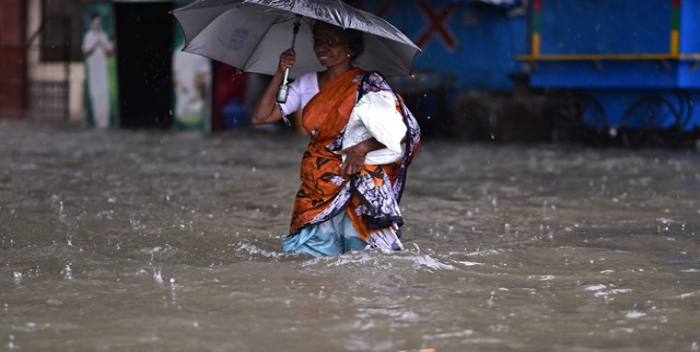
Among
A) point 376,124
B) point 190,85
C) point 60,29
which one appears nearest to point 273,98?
point 376,124

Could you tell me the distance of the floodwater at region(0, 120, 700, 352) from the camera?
439cm

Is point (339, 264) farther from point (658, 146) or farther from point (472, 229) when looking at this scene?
point (658, 146)

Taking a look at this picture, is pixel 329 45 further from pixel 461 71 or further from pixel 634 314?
pixel 461 71

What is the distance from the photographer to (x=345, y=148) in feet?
17.3

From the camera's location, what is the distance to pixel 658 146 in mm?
14602

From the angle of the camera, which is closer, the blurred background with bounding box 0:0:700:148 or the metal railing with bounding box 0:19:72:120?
the blurred background with bounding box 0:0:700:148

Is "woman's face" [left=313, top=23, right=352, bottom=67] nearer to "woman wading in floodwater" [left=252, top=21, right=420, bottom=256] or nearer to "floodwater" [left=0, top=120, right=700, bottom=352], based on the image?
"woman wading in floodwater" [left=252, top=21, right=420, bottom=256]

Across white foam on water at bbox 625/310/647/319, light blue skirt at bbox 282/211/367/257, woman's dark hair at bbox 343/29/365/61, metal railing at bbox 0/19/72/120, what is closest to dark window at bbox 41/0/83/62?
metal railing at bbox 0/19/72/120

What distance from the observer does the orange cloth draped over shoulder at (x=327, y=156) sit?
5.28 m

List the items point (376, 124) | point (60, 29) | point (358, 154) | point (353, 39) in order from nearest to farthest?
point (376, 124)
point (358, 154)
point (353, 39)
point (60, 29)

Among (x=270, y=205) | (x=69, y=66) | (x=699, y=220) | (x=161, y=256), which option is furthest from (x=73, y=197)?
(x=69, y=66)

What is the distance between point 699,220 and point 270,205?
3359 mm

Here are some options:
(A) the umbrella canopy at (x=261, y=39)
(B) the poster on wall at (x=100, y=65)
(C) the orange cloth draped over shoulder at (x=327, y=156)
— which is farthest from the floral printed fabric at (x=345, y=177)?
(B) the poster on wall at (x=100, y=65)

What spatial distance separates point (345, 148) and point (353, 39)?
59 centimetres
